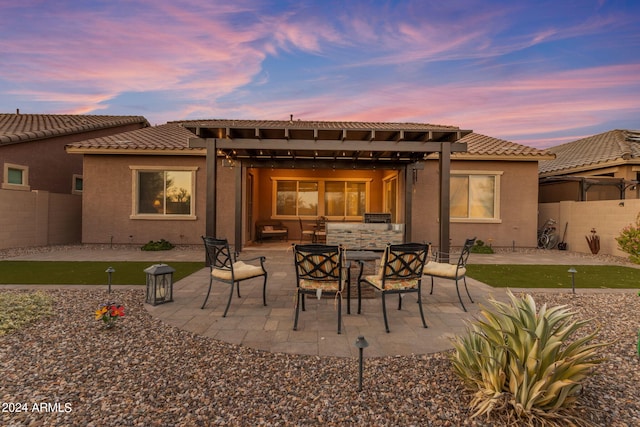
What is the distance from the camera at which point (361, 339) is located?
7.23 ft

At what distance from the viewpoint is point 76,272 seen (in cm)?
630

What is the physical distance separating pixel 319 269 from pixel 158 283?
94.0 inches

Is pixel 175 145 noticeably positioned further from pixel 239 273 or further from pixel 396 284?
pixel 396 284

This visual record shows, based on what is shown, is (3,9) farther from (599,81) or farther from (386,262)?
(599,81)

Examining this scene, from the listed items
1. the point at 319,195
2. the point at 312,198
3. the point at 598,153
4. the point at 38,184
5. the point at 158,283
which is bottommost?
the point at 158,283

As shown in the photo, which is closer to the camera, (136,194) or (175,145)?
(175,145)

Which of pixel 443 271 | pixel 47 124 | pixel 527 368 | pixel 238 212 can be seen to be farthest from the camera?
pixel 47 124

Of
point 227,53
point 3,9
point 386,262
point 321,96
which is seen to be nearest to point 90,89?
point 3,9

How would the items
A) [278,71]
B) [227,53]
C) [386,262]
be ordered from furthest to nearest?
[278,71] → [227,53] → [386,262]

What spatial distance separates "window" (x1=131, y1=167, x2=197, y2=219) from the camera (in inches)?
416

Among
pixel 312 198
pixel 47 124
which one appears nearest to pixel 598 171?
pixel 312 198

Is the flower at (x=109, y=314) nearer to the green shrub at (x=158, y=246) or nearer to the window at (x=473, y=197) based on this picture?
the green shrub at (x=158, y=246)

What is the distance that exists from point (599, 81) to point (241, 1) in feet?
36.4

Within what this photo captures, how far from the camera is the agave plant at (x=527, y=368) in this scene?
192cm
